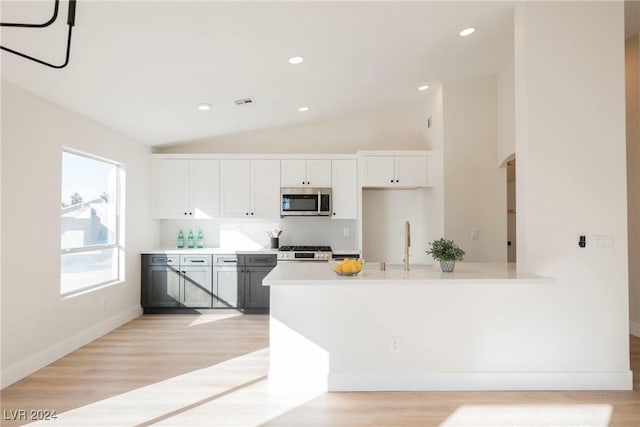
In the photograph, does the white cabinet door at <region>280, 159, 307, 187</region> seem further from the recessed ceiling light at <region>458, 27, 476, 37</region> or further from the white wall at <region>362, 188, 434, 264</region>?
the recessed ceiling light at <region>458, 27, 476, 37</region>

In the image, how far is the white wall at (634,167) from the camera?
14.2ft

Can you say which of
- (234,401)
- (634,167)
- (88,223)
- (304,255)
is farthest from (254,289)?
(634,167)

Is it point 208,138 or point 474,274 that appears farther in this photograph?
point 208,138

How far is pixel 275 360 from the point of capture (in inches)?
117

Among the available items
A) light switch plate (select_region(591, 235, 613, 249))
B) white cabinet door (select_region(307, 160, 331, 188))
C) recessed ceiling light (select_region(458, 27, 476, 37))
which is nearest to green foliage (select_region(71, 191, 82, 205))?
white cabinet door (select_region(307, 160, 331, 188))

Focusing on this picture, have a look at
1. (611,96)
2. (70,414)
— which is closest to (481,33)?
(611,96)

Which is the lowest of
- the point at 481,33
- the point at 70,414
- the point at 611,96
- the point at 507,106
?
the point at 70,414

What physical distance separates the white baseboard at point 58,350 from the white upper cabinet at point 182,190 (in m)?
1.43

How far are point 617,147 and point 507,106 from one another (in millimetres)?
1835

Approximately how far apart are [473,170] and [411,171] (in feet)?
2.60

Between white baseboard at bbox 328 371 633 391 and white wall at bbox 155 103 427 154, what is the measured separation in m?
3.65

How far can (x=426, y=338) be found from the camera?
2.96 meters

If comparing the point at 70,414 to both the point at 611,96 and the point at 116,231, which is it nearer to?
the point at 116,231

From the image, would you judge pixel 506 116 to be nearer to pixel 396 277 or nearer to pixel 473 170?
pixel 473 170
